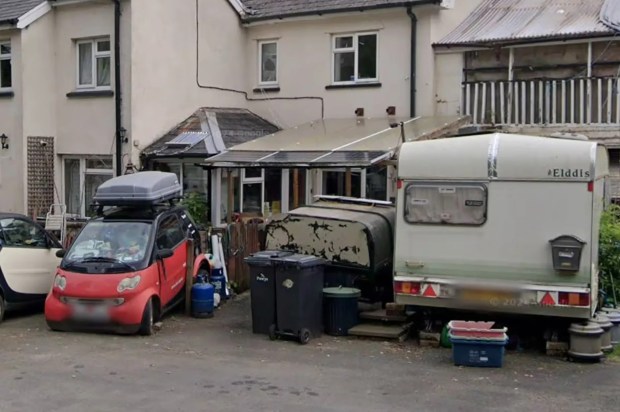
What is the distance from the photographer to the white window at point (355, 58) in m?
18.0

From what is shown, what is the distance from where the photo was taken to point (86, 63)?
18125mm

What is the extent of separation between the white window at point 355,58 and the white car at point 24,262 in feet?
25.5

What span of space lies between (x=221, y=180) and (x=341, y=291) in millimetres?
6367

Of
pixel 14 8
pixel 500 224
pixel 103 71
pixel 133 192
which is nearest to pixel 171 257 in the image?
pixel 133 192

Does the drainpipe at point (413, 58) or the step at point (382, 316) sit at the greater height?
the drainpipe at point (413, 58)

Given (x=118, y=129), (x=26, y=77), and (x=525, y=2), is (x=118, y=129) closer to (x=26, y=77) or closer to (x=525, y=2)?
(x=26, y=77)

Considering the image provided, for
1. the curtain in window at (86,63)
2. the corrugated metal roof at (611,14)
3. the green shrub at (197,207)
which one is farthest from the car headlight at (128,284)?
the corrugated metal roof at (611,14)

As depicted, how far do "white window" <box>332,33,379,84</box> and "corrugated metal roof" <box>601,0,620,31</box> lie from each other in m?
4.73

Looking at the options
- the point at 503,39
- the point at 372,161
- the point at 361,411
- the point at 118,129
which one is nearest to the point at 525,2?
the point at 503,39

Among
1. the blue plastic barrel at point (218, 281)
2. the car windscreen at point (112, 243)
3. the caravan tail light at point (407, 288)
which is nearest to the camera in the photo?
the caravan tail light at point (407, 288)

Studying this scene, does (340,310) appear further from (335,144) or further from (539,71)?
(539,71)

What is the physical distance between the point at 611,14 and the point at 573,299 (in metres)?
7.99

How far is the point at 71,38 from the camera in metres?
18.0

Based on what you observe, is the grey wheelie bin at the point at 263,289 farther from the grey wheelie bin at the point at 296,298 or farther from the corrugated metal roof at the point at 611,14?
the corrugated metal roof at the point at 611,14
